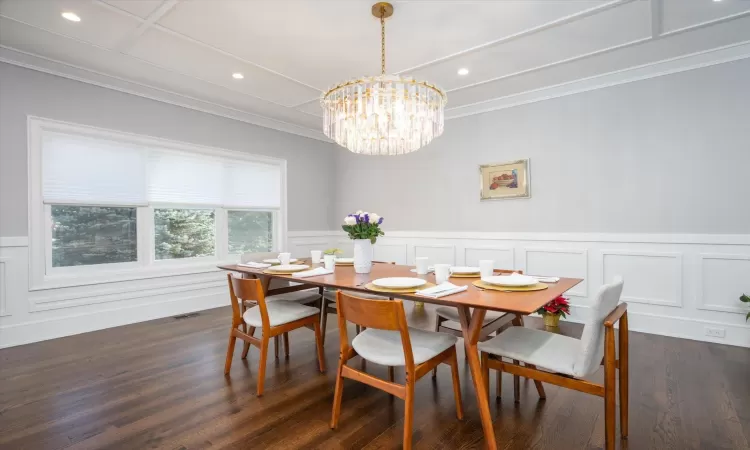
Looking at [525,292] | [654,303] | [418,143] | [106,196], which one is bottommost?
[654,303]

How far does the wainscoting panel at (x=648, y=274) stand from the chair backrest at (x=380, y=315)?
9.68ft

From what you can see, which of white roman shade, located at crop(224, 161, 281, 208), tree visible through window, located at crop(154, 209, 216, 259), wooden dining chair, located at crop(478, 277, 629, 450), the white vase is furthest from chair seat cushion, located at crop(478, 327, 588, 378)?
white roman shade, located at crop(224, 161, 281, 208)

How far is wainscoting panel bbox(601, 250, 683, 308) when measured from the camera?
3.31 meters

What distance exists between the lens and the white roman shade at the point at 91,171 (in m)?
3.39

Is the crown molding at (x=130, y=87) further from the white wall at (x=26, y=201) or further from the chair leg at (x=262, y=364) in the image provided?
the chair leg at (x=262, y=364)

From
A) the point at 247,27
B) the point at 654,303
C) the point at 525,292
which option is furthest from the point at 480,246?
the point at 247,27

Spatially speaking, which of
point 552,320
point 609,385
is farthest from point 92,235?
point 552,320

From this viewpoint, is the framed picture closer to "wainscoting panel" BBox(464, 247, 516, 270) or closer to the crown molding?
"wainscoting panel" BBox(464, 247, 516, 270)

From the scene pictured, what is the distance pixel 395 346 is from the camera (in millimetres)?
1850

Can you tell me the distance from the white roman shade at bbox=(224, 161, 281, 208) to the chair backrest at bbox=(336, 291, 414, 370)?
356 centimetres

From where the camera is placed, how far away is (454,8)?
8.02ft

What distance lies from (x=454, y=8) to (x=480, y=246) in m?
2.72

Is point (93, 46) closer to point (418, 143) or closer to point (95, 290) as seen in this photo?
point (95, 290)

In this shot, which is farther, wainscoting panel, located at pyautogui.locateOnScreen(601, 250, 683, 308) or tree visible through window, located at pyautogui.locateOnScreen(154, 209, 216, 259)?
tree visible through window, located at pyautogui.locateOnScreen(154, 209, 216, 259)
